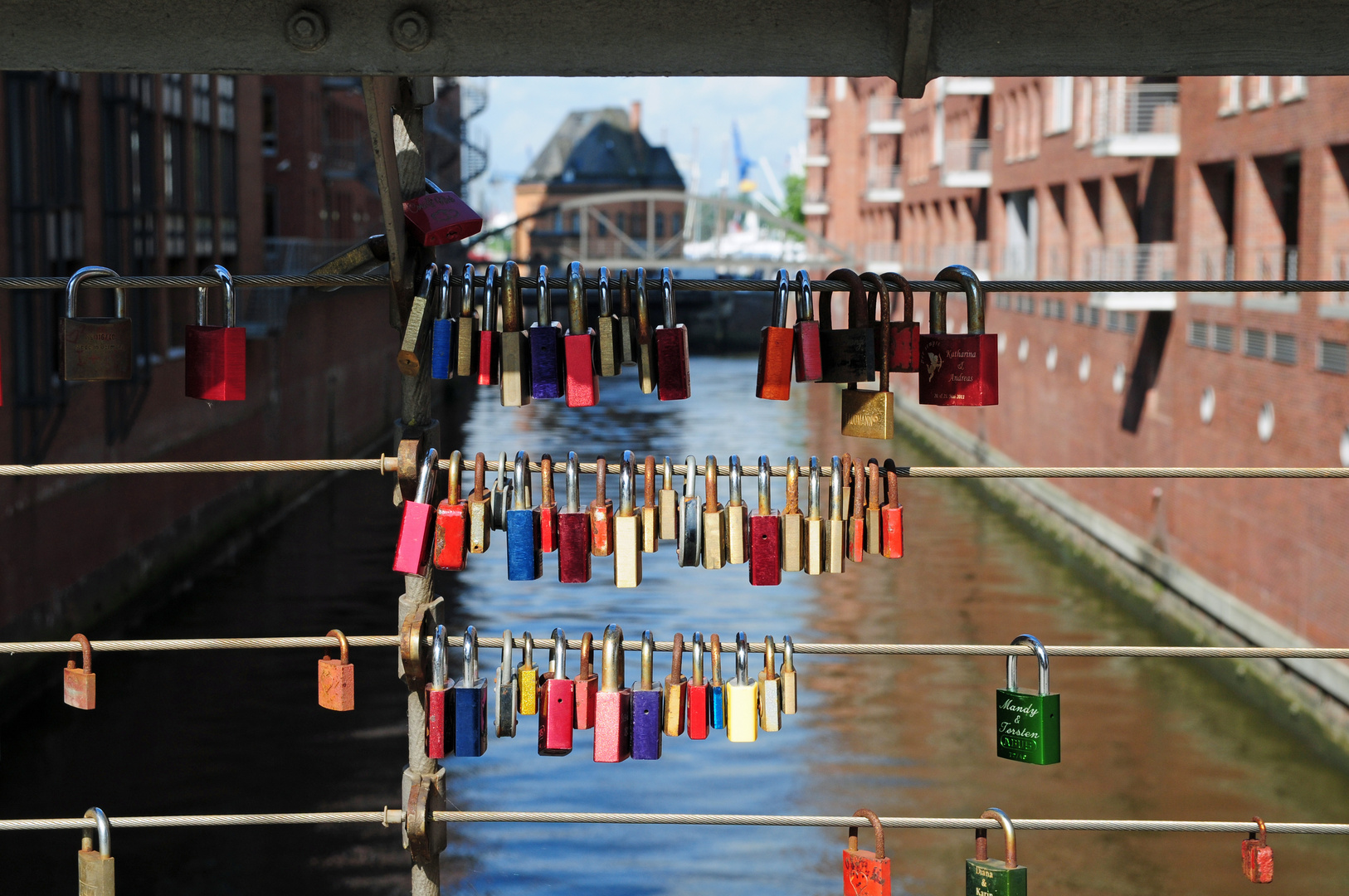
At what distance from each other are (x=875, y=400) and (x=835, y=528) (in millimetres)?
329

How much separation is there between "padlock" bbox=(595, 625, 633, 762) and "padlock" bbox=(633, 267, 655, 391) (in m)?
0.59

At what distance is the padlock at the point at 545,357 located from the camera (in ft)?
11.7

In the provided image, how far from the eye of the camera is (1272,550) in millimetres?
17375

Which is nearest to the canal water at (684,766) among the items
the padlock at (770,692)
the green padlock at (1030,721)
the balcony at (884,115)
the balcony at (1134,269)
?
the balcony at (1134,269)

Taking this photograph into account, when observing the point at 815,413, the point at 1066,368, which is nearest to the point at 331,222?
the point at 815,413

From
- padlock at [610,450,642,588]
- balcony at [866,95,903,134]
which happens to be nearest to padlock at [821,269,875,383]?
padlock at [610,450,642,588]

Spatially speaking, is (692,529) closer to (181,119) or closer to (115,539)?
(115,539)

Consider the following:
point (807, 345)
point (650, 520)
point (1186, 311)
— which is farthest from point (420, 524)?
point (1186, 311)

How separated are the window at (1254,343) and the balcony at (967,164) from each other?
63.5 feet

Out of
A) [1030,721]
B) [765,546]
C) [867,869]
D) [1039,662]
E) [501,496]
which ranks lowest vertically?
[867,869]

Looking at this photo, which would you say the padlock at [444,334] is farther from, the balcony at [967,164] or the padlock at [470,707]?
the balcony at [967,164]

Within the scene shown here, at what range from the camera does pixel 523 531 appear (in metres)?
3.47

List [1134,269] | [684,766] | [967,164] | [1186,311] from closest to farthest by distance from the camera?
[684,766] → [1186,311] → [1134,269] → [967,164]

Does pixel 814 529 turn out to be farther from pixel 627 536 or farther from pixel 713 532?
pixel 627 536
